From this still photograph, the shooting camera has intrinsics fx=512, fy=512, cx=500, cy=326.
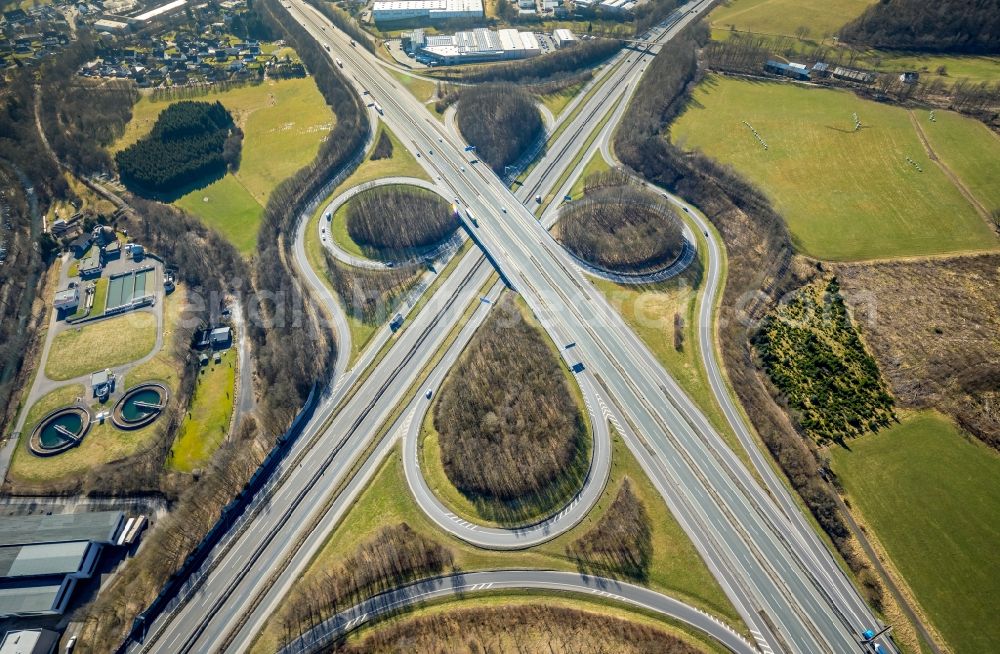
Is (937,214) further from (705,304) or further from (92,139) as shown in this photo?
(92,139)

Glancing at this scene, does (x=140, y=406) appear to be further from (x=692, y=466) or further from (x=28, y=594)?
(x=692, y=466)

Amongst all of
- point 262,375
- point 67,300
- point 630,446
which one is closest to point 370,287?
point 262,375

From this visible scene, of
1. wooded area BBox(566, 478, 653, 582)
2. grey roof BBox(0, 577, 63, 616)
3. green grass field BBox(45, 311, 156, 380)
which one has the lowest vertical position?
wooded area BBox(566, 478, 653, 582)

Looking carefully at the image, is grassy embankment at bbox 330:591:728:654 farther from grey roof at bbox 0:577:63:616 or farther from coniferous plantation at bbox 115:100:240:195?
A: coniferous plantation at bbox 115:100:240:195

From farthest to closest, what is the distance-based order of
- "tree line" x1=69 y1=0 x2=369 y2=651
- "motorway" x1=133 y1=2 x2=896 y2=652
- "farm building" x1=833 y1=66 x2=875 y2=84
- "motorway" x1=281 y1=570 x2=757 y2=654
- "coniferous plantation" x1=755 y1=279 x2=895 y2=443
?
"farm building" x1=833 y1=66 x2=875 y2=84 → "coniferous plantation" x1=755 y1=279 x2=895 y2=443 → "tree line" x1=69 y1=0 x2=369 y2=651 → "motorway" x1=133 y1=2 x2=896 y2=652 → "motorway" x1=281 y1=570 x2=757 y2=654

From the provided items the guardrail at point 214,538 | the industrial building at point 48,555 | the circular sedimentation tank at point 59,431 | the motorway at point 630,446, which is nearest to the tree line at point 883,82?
the motorway at point 630,446

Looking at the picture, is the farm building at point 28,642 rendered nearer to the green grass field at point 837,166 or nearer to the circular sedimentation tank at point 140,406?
the circular sedimentation tank at point 140,406

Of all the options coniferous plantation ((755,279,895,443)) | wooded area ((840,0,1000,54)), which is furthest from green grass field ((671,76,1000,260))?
wooded area ((840,0,1000,54))
